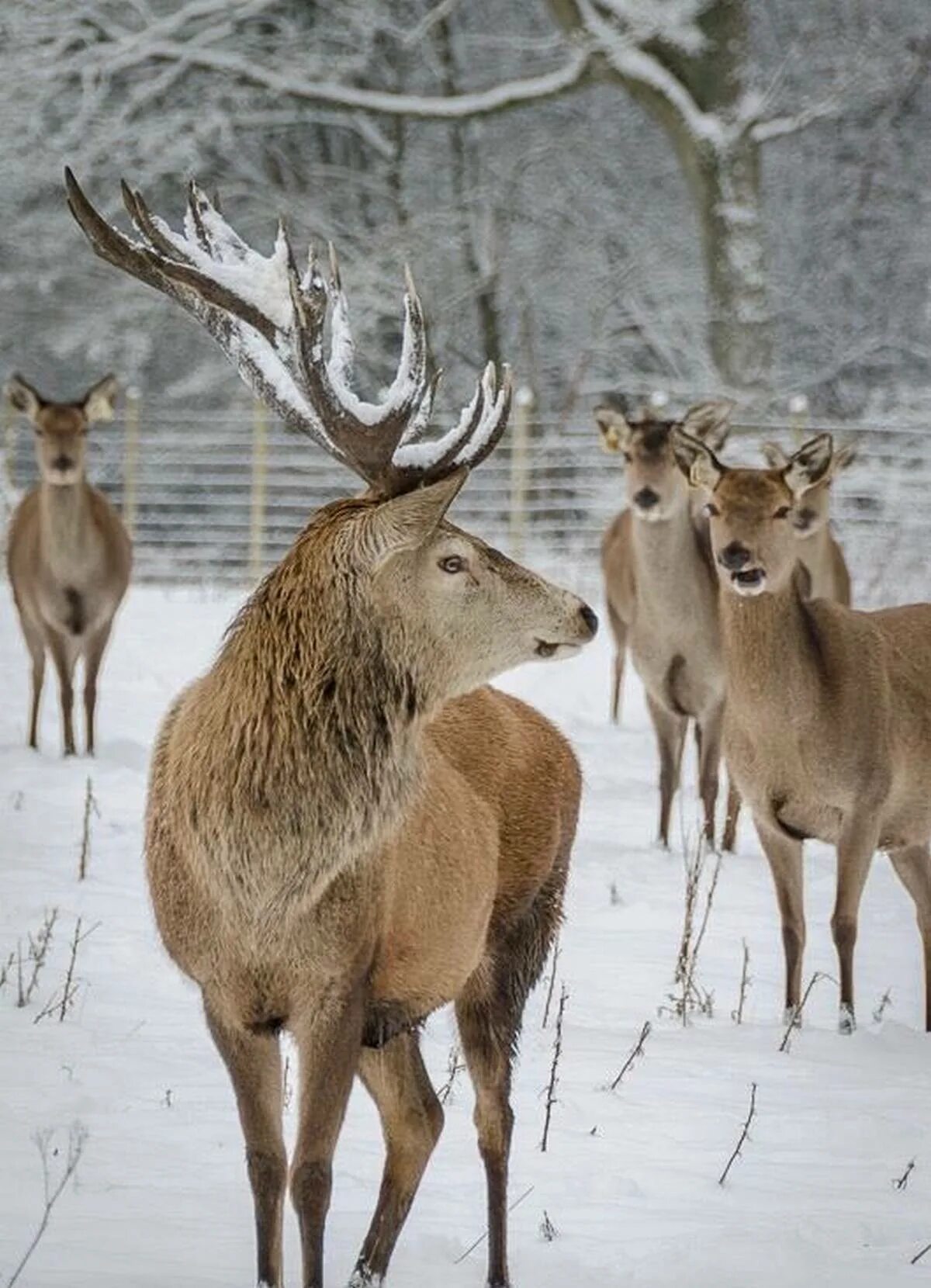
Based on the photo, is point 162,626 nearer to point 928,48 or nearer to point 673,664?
point 673,664

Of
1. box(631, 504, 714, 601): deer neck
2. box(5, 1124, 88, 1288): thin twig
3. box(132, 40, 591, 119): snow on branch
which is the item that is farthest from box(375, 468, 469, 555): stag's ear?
box(132, 40, 591, 119): snow on branch

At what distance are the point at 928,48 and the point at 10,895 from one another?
1825cm

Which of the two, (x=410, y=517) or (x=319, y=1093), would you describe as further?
(x=410, y=517)

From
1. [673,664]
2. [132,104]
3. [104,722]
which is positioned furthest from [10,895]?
[132,104]

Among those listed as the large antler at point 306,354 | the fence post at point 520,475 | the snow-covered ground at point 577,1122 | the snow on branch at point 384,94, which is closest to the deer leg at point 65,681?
the snow-covered ground at point 577,1122

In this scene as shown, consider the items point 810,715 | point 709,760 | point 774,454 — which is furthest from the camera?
point 774,454

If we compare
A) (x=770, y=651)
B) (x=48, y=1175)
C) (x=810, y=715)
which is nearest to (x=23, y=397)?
(x=770, y=651)

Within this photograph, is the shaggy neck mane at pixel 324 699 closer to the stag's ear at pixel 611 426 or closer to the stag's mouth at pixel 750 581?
the stag's mouth at pixel 750 581

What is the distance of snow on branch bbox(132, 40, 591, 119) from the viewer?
20234 mm

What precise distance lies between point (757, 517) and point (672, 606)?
10.4 feet

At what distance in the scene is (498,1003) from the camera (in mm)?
4344

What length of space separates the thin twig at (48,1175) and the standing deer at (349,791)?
327 mm

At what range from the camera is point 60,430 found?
11430 millimetres

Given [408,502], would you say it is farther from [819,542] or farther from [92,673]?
[819,542]
